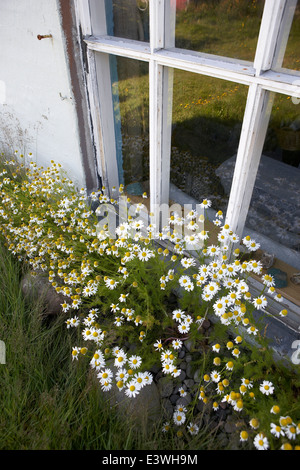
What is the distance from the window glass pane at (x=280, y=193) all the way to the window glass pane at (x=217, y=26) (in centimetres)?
67

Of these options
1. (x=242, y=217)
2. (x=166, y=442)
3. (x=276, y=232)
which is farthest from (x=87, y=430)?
(x=276, y=232)

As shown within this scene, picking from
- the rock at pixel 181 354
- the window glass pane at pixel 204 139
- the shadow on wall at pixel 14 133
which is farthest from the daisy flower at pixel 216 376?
the shadow on wall at pixel 14 133

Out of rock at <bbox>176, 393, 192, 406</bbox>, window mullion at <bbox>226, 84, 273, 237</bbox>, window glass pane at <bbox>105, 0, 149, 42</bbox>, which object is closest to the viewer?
window mullion at <bbox>226, 84, 273, 237</bbox>

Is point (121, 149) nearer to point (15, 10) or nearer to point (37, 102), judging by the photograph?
point (37, 102)

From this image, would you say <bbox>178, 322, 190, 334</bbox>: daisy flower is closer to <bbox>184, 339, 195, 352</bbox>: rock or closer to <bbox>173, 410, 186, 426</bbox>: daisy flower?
<bbox>184, 339, 195, 352</bbox>: rock

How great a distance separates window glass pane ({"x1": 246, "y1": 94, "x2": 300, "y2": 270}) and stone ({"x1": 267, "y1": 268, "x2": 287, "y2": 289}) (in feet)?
0.52

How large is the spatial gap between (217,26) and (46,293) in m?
2.16

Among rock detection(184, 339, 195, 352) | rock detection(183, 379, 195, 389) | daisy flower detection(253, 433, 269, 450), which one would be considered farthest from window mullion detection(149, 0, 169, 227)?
daisy flower detection(253, 433, 269, 450)

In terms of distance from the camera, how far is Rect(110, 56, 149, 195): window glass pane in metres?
2.27

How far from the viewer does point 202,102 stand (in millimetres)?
2395

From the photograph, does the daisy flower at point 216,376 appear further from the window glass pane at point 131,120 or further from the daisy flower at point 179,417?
the window glass pane at point 131,120

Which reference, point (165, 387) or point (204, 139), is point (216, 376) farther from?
point (204, 139)

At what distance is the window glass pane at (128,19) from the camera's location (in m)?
1.93
